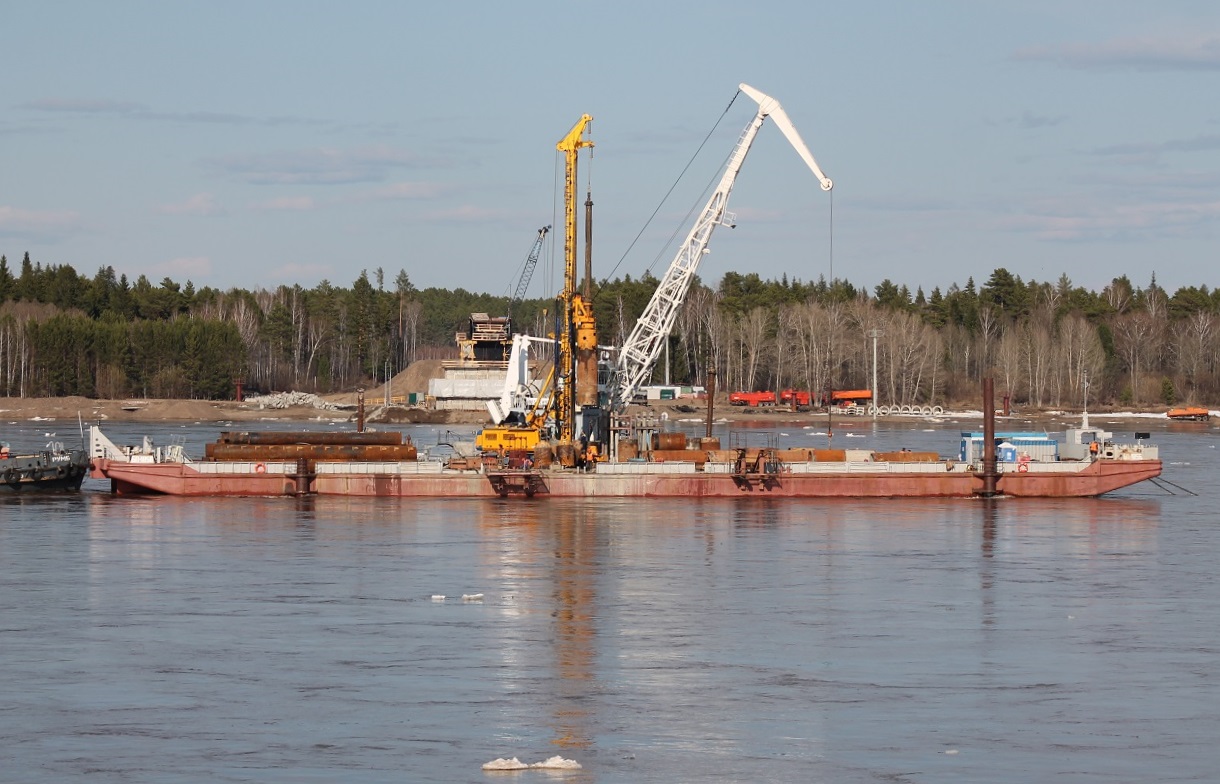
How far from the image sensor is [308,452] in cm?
8331

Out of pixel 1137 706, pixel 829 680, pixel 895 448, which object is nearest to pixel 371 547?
pixel 829 680

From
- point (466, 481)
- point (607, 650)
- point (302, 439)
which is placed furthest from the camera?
point (302, 439)

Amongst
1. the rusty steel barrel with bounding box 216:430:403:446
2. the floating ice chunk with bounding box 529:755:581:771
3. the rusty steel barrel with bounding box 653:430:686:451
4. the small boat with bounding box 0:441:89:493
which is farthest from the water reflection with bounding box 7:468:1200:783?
the rusty steel barrel with bounding box 653:430:686:451

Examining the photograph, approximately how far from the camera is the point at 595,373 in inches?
3428

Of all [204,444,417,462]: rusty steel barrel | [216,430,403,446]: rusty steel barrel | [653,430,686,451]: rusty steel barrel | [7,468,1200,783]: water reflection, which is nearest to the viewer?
[7,468,1200,783]: water reflection

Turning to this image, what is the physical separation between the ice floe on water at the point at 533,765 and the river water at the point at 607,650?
315 millimetres

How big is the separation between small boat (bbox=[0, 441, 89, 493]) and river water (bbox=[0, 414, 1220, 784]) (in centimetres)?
1661

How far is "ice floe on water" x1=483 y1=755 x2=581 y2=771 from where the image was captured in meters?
28.5

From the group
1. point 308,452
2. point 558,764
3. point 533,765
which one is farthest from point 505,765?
point 308,452

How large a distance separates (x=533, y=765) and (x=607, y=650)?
1143 centimetres

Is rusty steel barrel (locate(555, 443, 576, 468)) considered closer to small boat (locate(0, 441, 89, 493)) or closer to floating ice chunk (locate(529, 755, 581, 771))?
small boat (locate(0, 441, 89, 493))

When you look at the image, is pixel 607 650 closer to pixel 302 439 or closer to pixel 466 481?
pixel 466 481

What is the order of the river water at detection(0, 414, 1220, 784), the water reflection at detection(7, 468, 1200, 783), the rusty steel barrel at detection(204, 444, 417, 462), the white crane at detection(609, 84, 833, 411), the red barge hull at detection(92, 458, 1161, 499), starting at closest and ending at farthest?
the river water at detection(0, 414, 1220, 784) → the water reflection at detection(7, 468, 1200, 783) → the red barge hull at detection(92, 458, 1161, 499) → the rusty steel barrel at detection(204, 444, 417, 462) → the white crane at detection(609, 84, 833, 411)

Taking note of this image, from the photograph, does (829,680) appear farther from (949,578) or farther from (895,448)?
(895,448)
